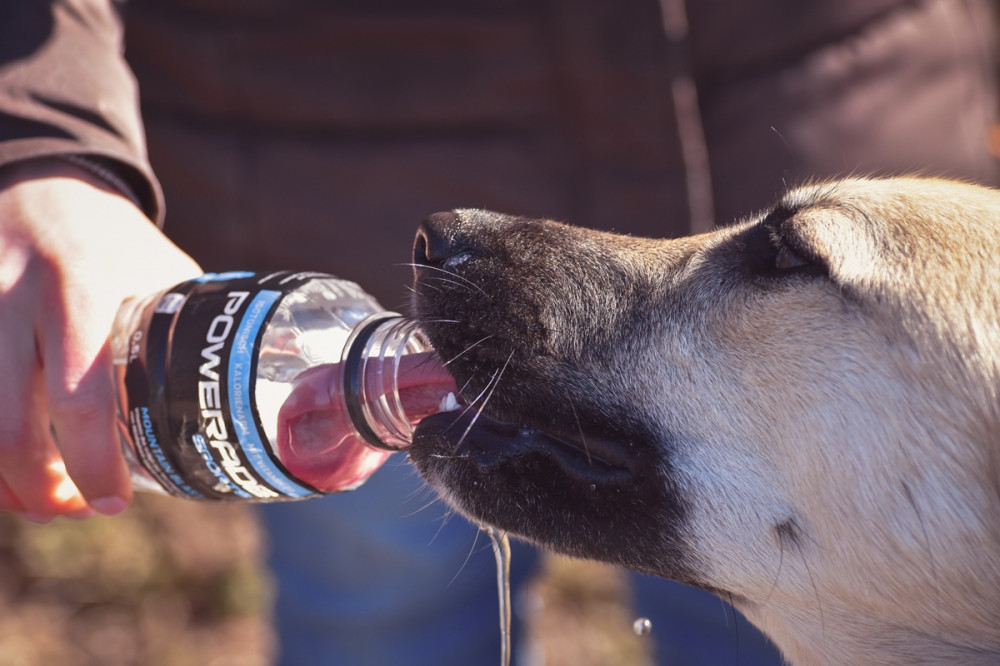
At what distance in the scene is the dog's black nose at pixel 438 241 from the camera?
165cm

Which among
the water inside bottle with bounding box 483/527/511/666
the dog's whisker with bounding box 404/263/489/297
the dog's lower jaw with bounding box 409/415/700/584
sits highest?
the dog's whisker with bounding box 404/263/489/297

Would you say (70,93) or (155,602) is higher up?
(70,93)

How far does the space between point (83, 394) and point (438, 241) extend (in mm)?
644

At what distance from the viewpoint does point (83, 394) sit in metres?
1.34

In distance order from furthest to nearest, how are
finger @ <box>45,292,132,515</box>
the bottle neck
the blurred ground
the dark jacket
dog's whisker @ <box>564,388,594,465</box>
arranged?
the blurred ground < the dark jacket < dog's whisker @ <box>564,388,594,465</box> < the bottle neck < finger @ <box>45,292,132,515</box>

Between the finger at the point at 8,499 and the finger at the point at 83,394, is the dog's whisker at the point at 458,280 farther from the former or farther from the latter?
the finger at the point at 8,499

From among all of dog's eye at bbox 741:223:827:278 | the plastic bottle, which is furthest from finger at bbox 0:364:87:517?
dog's eye at bbox 741:223:827:278

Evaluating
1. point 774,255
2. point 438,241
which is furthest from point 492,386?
point 774,255

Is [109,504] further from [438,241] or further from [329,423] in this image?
[438,241]

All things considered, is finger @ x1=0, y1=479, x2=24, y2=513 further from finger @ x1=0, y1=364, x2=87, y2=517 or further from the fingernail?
the fingernail

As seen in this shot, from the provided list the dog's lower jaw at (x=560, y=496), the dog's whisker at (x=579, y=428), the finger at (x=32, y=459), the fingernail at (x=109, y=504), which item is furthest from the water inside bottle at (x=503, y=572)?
the finger at (x=32, y=459)

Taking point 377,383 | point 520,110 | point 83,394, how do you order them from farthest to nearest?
point 520,110 < point 377,383 < point 83,394

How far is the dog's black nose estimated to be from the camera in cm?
165

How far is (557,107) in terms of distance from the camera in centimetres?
209
